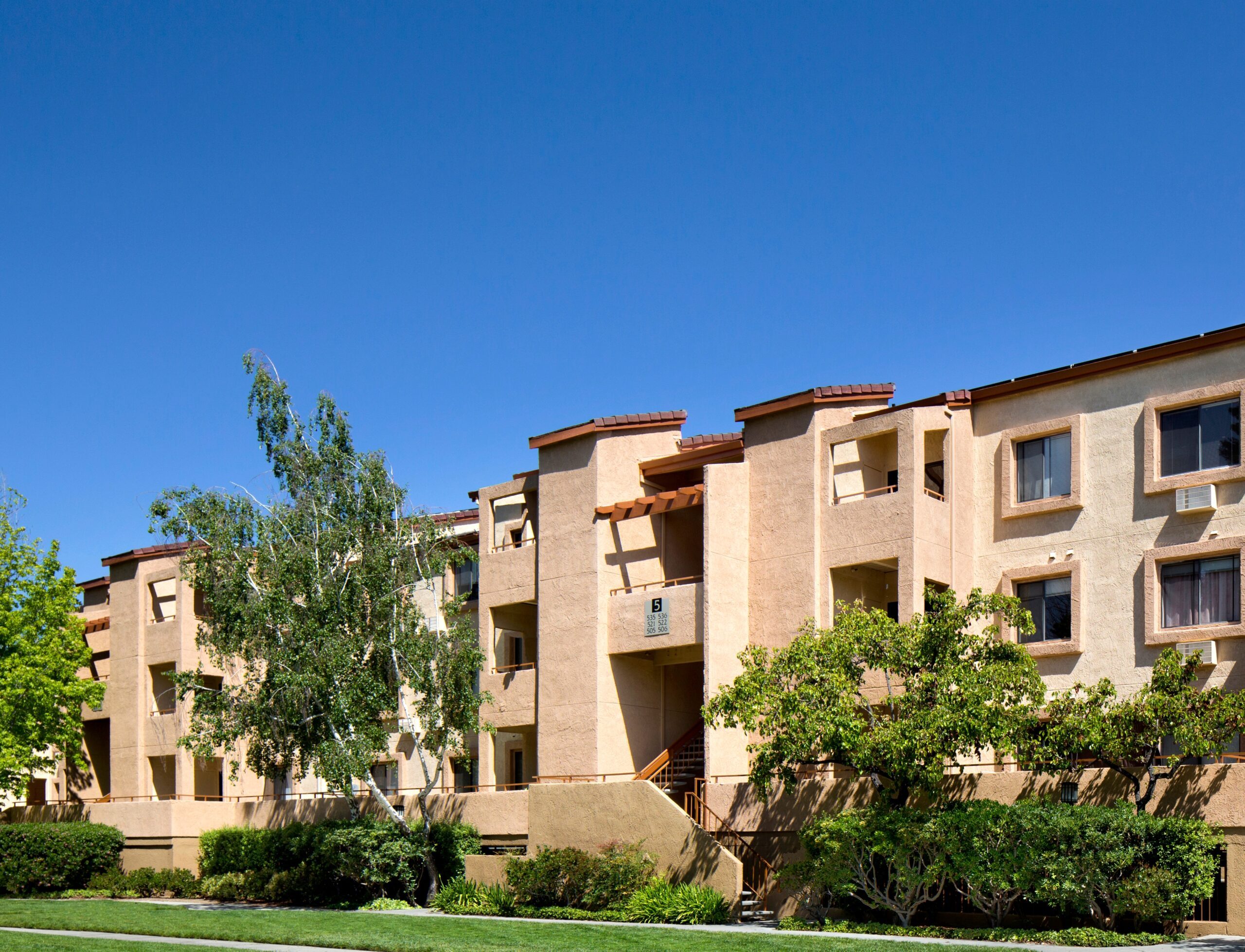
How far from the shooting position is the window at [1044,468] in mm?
30266

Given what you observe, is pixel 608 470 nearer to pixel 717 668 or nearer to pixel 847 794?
pixel 717 668

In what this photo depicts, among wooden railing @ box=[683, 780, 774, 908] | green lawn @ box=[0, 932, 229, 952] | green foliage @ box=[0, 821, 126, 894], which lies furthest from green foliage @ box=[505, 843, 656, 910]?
green foliage @ box=[0, 821, 126, 894]

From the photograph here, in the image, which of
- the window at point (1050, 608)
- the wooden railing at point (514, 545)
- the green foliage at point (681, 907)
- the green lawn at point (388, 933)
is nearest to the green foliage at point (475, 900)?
the green lawn at point (388, 933)

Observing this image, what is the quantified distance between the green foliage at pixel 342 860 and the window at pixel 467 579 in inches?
338

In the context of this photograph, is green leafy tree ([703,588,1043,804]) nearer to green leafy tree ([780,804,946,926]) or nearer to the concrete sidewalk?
green leafy tree ([780,804,946,926])

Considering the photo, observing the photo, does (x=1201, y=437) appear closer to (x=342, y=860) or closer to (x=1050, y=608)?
(x=1050, y=608)

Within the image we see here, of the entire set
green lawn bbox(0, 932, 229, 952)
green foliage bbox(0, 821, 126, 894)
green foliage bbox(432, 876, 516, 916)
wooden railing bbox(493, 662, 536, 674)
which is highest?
wooden railing bbox(493, 662, 536, 674)

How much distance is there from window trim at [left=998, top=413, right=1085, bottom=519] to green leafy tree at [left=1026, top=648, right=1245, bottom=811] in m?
5.42

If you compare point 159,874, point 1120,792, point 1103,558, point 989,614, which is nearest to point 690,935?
point 1120,792

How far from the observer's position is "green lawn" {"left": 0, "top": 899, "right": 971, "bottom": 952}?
21812 mm

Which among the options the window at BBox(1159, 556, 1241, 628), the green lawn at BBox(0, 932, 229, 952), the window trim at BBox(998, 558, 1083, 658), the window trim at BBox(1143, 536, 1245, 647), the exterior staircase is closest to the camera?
the green lawn at BBox(0, 932, 229, 952)

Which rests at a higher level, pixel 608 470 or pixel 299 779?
pixel 608 470

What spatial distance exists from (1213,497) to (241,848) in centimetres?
2789

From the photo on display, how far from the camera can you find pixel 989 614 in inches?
1166
